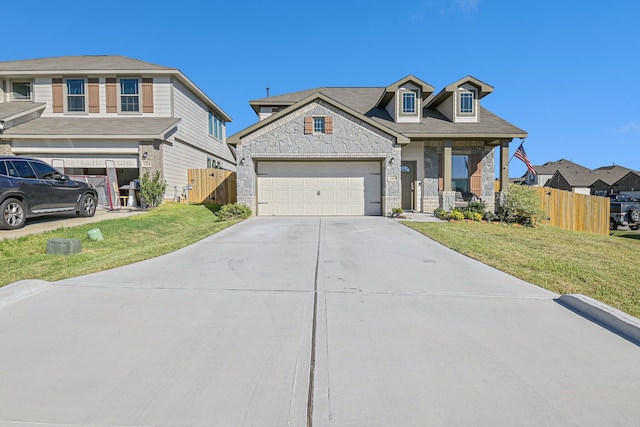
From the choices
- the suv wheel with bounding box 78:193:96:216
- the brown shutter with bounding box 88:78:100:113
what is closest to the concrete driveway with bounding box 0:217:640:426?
the suv wheel with bounding box 78:193:96:216

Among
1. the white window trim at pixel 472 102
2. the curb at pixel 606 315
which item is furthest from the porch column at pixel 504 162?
the curb at pixel 606 315

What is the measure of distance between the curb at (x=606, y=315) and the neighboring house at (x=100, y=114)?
15.6 meters

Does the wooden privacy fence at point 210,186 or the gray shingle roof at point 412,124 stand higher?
the gray shingle roof at point 412,124

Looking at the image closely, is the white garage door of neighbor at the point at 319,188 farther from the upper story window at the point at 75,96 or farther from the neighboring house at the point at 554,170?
the neighboring house at the point at 554,170

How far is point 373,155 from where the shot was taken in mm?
14703

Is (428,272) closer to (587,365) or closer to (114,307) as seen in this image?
(587,365)

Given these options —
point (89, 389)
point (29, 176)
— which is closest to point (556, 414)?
point (89, 389)

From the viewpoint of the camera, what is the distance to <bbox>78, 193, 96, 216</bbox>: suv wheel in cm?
1171

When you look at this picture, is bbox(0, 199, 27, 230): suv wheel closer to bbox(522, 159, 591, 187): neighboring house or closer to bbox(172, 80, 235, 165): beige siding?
bbox(172, 80, 235, 165): beige siding

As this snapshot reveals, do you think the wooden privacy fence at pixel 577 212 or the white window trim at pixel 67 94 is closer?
the wooden privacy fence at pixel 577 212

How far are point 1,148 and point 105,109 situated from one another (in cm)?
455

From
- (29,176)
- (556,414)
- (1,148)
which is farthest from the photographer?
(1,148)

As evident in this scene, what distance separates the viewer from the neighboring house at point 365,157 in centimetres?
1466

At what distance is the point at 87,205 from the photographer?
11938 millimetres
